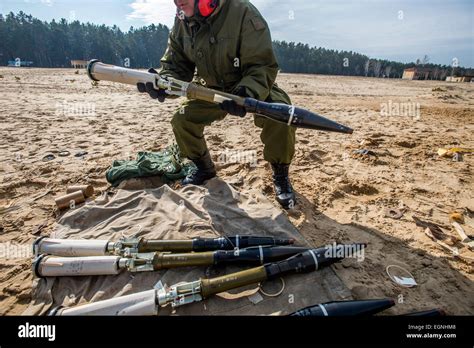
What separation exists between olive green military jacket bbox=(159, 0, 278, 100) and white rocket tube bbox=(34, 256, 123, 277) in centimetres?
222

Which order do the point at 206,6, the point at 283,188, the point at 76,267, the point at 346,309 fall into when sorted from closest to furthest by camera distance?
the point at 346,309, the point at 76,267, the point at 206,6, the point at 283,188

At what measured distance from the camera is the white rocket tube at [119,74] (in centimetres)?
342

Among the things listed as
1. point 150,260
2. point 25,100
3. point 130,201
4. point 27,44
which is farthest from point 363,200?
point 27,44

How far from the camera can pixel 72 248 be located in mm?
2410

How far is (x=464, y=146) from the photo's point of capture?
553 cm

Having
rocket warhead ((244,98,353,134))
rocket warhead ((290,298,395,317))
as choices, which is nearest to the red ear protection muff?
rocket warhead ((244,98,353,134))

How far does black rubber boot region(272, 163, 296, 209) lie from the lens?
3.52m

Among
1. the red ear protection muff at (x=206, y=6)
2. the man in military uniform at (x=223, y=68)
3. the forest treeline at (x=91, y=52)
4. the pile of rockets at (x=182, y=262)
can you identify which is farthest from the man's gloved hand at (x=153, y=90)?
the forest treeline at (x=91, y=52)

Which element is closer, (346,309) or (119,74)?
(346,309)

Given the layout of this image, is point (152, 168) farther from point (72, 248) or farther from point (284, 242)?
point (284, 242)

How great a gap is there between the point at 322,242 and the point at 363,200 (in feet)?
4.05

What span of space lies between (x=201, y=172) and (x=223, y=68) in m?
1.54

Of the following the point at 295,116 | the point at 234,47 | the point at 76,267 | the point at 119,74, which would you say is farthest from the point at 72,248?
the point at 234,47

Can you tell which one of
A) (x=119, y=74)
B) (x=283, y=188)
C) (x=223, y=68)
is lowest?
(x=283, y=188)
